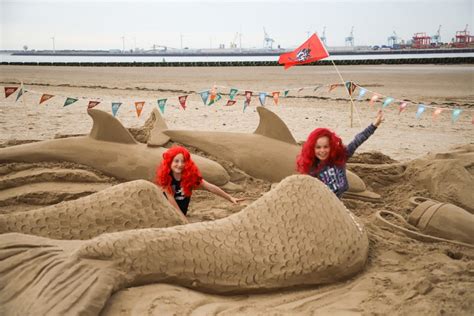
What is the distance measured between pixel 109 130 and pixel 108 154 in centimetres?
28

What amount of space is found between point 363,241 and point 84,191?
3.12 metres

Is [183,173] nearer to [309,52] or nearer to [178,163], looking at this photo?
[178,163]

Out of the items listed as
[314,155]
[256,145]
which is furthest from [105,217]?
[256,145]

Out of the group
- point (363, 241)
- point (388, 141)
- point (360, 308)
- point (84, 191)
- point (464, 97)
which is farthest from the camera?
point (464, 97)

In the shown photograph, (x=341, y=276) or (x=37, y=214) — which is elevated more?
(x=37, y=214)

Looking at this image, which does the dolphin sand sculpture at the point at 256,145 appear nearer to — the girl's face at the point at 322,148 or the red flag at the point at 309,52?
the red flag at the point at 309,52

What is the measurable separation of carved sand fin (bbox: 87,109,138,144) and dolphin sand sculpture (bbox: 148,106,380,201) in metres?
0.32

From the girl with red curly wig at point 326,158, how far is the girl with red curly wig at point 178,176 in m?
0.97

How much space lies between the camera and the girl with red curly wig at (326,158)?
13.2 ft

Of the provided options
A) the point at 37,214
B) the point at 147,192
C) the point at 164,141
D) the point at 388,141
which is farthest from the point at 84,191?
→ the point at 388,141

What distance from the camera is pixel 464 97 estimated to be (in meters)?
15.8

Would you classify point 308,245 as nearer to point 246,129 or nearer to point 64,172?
point 64,172

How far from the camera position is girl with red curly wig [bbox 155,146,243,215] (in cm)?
426

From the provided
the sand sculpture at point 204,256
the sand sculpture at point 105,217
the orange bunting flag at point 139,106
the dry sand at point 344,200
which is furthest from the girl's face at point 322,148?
the orange bunting flag at point 139,106
